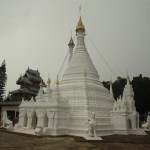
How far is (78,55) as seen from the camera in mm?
34062

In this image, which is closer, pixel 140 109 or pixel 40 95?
pixel 40 95

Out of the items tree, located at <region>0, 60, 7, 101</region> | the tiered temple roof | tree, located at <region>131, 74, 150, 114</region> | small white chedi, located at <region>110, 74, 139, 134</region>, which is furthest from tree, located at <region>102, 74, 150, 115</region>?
tree, located at <region>0, 60, 7, 101</region>

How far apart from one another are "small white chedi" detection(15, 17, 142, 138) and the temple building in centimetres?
2084

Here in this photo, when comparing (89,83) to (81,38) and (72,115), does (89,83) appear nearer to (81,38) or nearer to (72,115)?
(72,115)

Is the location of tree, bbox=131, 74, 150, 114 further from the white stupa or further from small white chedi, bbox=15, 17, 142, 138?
the white stupa

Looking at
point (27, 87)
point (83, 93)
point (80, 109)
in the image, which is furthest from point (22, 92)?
point (80, 109)

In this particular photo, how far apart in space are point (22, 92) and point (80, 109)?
28370mm

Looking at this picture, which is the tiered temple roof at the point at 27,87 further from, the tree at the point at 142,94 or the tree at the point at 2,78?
the tree at the point at 142,94

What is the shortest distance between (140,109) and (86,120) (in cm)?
2630

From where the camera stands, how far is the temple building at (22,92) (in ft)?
166

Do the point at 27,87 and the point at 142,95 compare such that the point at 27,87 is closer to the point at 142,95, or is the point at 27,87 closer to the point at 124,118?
the point at 142,95

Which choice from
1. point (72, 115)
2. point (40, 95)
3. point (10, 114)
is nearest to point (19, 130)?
point (40, 95)

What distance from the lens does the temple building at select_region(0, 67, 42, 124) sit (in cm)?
5056

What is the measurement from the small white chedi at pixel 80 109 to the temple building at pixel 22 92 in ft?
68.4
